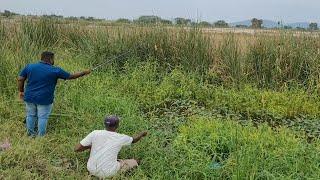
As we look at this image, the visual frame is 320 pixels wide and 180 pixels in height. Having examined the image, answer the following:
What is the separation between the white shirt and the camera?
548 centimetres

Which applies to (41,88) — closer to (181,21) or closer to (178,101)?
(178,101)

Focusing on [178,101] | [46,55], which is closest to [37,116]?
[46,55]

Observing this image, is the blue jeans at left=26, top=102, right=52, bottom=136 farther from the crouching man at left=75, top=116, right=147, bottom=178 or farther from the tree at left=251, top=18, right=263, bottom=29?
the tree at left=251, top=18, right=263, bottom=29

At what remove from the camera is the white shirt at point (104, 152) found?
5484 mm

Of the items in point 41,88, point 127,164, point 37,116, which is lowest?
point 127,164

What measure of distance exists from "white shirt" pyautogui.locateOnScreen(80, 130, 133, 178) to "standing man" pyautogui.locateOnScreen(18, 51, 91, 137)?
4.63 feet

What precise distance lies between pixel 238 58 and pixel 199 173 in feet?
15.3

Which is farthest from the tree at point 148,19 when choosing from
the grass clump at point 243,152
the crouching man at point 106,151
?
the crouching man at point 106,151

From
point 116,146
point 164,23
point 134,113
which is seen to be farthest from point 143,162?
point 164,23

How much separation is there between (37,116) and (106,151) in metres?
1.86

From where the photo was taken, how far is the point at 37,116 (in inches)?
275

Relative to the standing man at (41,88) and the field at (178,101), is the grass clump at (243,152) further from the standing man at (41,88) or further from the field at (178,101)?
the standing man at (41,88)

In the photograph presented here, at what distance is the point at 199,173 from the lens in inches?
217

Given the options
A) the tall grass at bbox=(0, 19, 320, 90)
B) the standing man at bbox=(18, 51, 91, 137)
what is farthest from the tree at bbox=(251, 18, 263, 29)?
the standing man at bbox=(18, 51, 91, 137)
